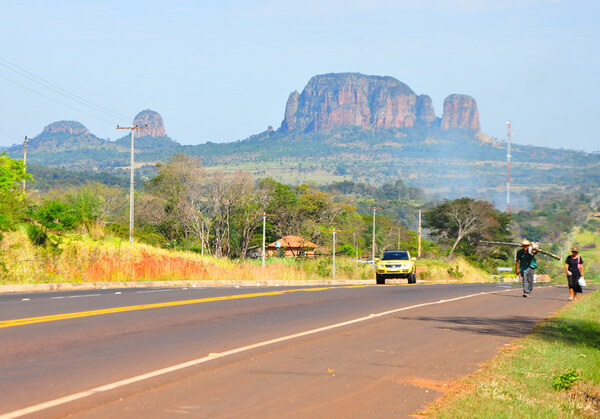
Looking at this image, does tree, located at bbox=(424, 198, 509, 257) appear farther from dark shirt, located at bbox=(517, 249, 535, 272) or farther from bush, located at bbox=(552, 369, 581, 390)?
bush, located at bbox=(552, 369, 581, 390)

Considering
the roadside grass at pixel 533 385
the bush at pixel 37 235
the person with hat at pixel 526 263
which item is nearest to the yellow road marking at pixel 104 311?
the roadside grass at pixel 533 385

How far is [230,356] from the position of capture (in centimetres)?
982

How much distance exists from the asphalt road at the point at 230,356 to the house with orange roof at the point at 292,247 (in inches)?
2662

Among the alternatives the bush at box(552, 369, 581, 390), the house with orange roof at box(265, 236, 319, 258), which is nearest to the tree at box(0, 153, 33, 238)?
the bush at box(552, 369, 581, 390)

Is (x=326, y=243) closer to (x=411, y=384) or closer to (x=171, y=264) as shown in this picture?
(x=171, y=264)

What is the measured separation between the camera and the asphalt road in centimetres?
716

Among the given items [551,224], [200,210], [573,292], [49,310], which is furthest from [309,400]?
[551,224]

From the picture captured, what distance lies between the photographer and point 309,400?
7414 mm

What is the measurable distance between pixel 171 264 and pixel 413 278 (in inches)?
518

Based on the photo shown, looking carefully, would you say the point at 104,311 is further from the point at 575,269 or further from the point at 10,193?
the point at 10,193

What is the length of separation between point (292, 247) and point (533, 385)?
79039mm

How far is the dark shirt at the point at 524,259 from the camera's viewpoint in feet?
78.5

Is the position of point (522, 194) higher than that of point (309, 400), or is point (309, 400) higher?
Result: point (522, 194)

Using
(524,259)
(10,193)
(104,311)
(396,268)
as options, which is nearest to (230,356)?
(104,311)
